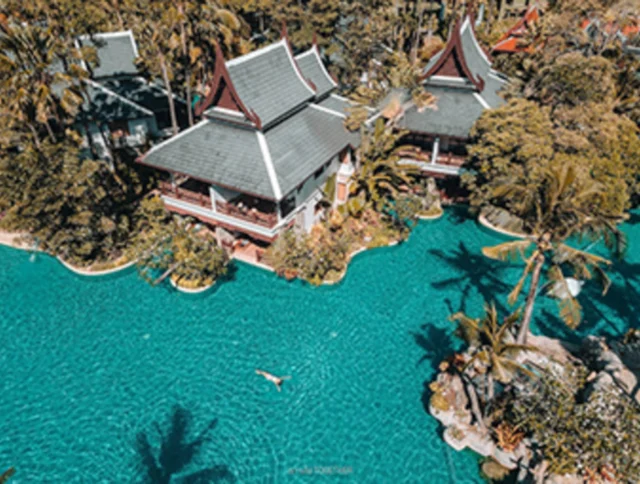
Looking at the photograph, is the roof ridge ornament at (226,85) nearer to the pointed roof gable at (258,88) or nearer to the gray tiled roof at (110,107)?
the pointed roof gable at (258,88)

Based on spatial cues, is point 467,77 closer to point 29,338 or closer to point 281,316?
point 281,316

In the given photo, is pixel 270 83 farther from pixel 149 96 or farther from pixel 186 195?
pixel 149 96

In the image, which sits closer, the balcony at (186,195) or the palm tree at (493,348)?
the palm tree at (493,348)

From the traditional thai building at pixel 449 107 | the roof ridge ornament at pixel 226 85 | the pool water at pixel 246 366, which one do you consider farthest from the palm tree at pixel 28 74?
the traditional thai building at pixel 449 107

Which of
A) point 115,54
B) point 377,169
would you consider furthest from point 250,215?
point 115,54

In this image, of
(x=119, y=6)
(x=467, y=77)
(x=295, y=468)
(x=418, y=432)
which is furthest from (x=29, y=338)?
(x=119, y=6)

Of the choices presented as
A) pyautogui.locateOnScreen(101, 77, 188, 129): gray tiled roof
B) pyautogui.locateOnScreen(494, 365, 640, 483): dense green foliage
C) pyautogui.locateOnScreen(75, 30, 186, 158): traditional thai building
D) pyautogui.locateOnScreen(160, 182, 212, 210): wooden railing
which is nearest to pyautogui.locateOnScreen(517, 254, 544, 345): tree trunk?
pyautogui.locateOnScreen(494, 365, 640, 483): dense green foliage

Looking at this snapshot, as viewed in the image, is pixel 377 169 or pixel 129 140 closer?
pixel 377 169
